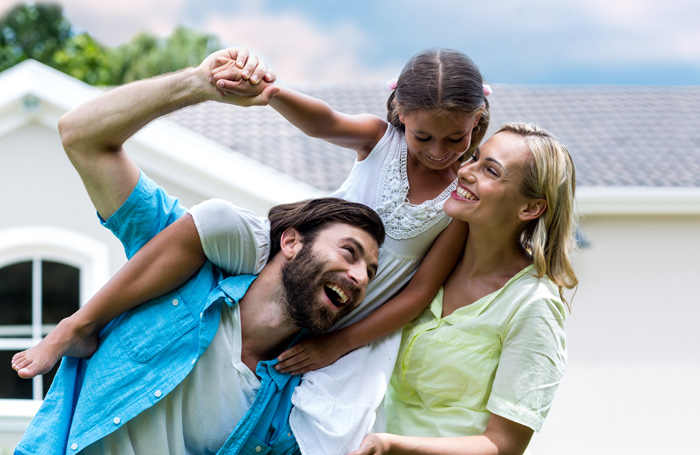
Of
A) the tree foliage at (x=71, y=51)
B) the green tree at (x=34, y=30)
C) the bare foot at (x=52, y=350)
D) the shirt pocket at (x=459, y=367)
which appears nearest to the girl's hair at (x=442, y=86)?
the shirt pocket at (x=459, y=367)

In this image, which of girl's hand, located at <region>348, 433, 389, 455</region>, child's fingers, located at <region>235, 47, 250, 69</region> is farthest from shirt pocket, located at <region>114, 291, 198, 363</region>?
child's fingers, located at <region>235, 47, 250, 69</region>

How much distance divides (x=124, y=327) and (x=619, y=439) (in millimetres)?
7566

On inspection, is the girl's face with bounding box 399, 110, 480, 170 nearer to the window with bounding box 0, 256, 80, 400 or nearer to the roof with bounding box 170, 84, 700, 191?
the roof with bounding box 170, 84, 700, 191

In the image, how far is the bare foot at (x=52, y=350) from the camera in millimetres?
2611

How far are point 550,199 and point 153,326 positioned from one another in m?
1.42

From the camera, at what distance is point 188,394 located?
107 inches

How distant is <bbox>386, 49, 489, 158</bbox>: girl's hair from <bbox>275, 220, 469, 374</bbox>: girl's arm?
1.44ft

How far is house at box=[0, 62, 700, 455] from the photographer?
729cm

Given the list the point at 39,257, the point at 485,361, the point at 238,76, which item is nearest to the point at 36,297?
the point at 39,257

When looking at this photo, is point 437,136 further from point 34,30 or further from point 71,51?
point 34,30

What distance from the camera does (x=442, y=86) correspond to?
2.71 metres

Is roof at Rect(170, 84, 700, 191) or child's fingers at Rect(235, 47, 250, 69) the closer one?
child's fingers at Rect(235, 47, 250, 69)

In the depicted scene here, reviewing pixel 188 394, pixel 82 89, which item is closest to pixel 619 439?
pixel 82 89

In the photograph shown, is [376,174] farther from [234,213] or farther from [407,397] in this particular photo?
[407,397]
